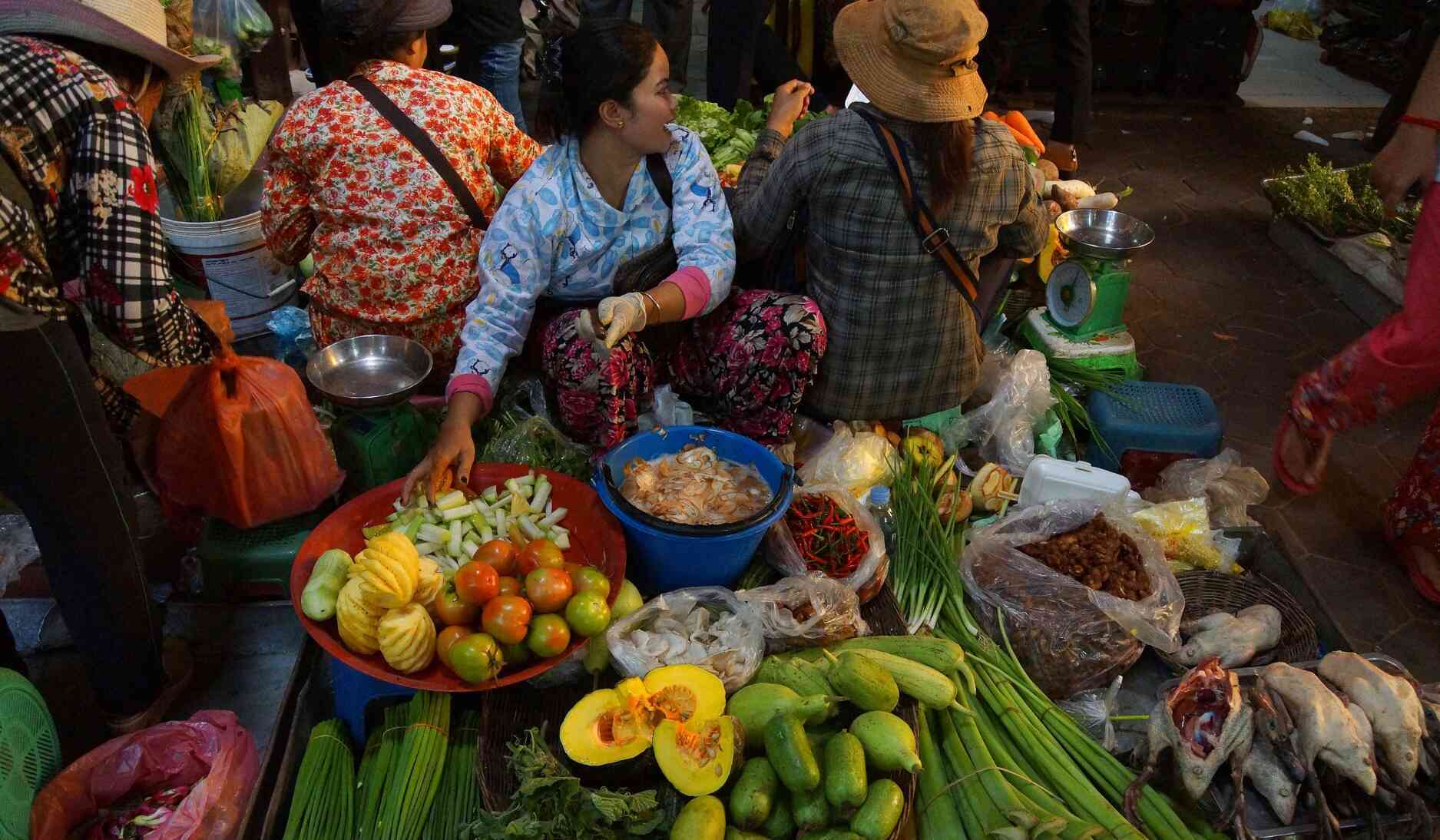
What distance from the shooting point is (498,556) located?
2332mm

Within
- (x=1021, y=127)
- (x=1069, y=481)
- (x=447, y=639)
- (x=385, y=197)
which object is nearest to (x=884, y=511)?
(x=1069, y=481)

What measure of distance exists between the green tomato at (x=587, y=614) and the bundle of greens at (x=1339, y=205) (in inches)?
196

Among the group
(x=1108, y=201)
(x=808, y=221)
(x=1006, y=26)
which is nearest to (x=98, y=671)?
(x=808, y=221)

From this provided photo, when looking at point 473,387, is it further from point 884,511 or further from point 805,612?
point 884,511

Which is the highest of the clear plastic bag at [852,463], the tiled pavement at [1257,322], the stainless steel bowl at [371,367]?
the stainless steel bowl at [371,367]

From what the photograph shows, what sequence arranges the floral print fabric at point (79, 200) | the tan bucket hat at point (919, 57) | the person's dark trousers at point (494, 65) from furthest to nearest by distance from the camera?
the person's dark trousers at point (494, 65) → the tan bucket hat at point (919, 57) → the floral print fabric at point (79, 200)

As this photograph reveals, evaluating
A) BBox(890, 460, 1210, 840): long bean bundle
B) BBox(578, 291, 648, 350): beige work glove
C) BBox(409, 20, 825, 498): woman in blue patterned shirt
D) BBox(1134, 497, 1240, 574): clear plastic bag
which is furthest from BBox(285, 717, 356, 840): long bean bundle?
BBox(1134, 497, 1240, 574): clear plastic bag

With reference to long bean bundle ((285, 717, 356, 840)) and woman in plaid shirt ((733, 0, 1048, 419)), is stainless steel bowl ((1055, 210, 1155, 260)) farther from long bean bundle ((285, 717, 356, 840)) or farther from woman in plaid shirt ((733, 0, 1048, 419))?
long bean bundle ((285, 717, 356, 840))

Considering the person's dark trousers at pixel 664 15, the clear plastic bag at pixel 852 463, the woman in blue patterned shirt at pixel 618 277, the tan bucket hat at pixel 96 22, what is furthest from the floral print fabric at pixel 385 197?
the person's dark trousers at pixel 664 15

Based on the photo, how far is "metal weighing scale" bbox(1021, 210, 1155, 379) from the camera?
12.3ft

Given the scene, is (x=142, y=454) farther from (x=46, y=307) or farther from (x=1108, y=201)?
(x=1108, y=201)

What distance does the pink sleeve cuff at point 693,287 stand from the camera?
2791 millimetres

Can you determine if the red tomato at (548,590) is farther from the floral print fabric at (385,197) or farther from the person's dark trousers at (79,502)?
the floral print fabric at (385,197)

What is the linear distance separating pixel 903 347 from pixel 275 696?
2.16 meters
